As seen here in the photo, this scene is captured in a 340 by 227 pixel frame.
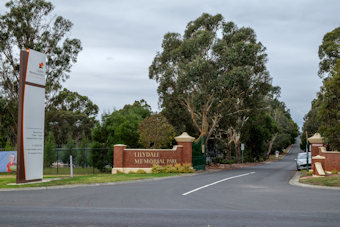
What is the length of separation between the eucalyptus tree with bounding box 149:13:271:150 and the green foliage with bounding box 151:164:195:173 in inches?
217

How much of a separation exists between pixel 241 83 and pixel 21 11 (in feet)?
71.6

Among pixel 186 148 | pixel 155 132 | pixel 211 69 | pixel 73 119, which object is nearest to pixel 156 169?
pixel 186 148

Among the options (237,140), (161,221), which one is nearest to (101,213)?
(161,221)

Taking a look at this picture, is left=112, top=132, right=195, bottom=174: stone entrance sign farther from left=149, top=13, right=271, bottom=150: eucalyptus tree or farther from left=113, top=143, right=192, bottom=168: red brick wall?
left=149, top=13, right=271, bottom=150: eucalyptus tree

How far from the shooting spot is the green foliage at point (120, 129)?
4206 centimetres

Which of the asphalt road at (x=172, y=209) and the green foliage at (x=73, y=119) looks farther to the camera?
the green foliage at (x=73, y=119)

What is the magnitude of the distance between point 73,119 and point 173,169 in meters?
44.4

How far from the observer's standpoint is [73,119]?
6925 cm

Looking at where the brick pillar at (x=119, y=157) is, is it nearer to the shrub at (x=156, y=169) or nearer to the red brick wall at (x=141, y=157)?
the red brick wall at (x=141, y=157)

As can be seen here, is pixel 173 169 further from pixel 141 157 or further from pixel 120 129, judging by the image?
pixel 120 129

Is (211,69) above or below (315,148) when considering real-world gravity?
above

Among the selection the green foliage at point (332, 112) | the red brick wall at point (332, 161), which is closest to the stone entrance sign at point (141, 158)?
the red brick wall at point (332, 161)

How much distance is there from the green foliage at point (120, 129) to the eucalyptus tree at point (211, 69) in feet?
16.5

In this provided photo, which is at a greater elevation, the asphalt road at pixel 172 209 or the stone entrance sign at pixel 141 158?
the stone entrance sign at pixel 141 158
